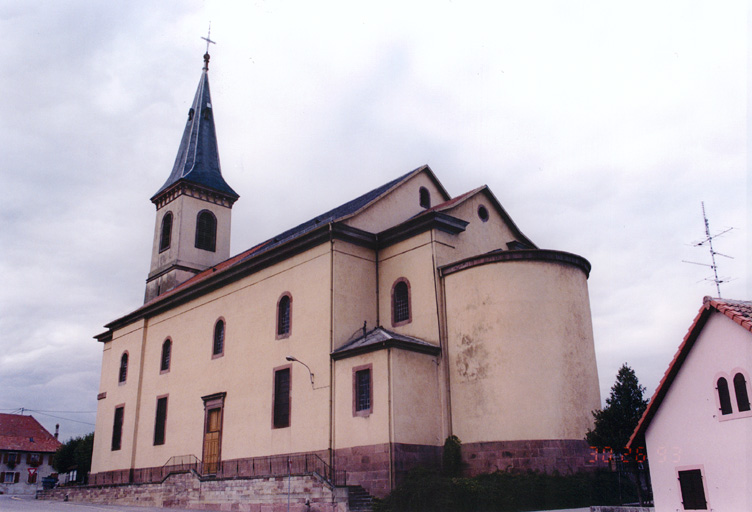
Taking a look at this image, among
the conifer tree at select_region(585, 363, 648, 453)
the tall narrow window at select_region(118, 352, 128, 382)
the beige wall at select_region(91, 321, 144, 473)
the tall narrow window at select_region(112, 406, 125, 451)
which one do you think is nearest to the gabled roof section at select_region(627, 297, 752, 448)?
the conifer tree at select_region(585, 363, 648, 453)

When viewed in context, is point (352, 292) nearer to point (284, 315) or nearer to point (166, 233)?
point (284, 315)

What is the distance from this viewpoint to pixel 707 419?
42.7 feet

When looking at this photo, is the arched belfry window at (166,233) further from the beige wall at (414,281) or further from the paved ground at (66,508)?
the beige wall at (414,281)

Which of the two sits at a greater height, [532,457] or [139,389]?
[139,389]

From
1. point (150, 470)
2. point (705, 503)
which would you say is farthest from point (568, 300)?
point (150, 470)

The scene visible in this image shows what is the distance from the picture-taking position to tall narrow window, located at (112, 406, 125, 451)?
3841cm

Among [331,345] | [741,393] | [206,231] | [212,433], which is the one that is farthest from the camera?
[206,231]

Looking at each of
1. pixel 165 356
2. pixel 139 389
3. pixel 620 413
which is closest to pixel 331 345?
pixel 620 413

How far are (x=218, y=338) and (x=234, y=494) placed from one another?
9927mm

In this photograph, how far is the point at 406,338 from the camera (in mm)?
25406

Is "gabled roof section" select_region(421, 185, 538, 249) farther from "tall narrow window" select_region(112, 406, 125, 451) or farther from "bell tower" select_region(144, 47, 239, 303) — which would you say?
"tall narrow window" select_region(112, 406, 125, 451)

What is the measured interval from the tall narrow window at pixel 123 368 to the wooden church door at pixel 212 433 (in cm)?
1152

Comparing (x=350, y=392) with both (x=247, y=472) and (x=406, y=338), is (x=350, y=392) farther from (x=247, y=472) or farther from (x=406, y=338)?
(x=247, y=472)

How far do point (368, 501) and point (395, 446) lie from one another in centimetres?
195
